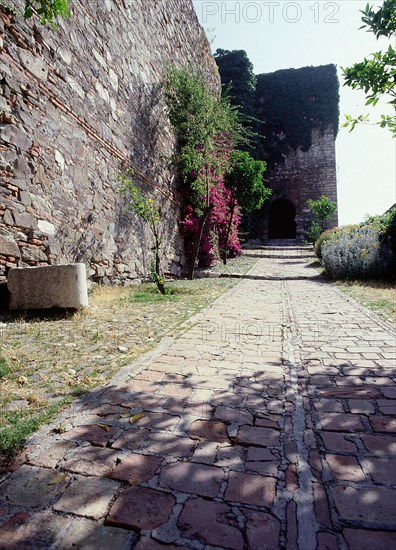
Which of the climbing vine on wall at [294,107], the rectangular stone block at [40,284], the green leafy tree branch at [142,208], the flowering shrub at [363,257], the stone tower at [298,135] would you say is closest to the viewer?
the rectangular stone block at [40,284]

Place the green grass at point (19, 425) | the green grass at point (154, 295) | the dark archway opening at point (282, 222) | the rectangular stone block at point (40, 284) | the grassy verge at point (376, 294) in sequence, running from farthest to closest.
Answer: the dark archway opening at point (282, 222)
the green grass at point (154, 295)
the grassy verge at point (376, 294)
the rectangular stone block at point (40, 284)
the green grass at point (19, 425)

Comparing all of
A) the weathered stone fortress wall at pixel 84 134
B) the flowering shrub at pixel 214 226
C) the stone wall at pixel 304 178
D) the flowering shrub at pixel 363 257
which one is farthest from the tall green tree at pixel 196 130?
the stone wall at pixel 304 178

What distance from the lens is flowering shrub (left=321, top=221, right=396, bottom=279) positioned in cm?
859

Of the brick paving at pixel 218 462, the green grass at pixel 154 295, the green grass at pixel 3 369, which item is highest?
the green grass at pixel 154 295

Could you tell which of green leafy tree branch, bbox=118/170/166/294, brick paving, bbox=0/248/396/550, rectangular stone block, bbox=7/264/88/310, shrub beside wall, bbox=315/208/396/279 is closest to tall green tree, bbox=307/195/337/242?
shrub beside wall, bbox=315/208/396/279

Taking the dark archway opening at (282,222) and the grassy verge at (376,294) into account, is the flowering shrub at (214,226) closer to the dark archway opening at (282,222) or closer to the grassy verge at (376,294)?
the grassy verge at (376,294)

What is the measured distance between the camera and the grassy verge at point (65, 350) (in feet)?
6.43

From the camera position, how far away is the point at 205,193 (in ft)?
34.8

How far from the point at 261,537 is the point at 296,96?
2774 cm

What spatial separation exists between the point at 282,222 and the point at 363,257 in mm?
17917

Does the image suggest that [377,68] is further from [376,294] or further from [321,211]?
[321,211]

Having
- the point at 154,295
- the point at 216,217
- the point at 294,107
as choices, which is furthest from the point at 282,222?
the point at 154,295

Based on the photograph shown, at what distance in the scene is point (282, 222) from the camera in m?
26.1

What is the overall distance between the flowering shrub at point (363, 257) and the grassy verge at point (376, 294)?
660mm
